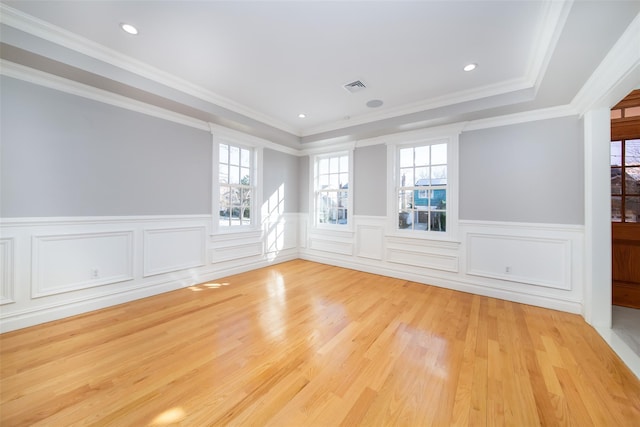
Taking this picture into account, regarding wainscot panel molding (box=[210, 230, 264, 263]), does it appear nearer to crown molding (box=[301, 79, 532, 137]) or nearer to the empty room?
the empty room

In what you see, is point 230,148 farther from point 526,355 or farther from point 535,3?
point 526,355

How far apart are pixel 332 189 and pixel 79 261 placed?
12.7 ft

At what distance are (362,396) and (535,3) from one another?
2.99 metres

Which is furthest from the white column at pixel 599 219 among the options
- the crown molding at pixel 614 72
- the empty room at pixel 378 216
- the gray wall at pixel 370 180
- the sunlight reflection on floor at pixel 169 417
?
the sunlight reflection on floor at pixel 169 417

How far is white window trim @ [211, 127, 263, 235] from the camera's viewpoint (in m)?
3.80

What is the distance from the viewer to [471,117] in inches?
127

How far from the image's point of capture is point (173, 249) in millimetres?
3383

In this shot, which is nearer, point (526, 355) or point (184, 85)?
point (526, 355)

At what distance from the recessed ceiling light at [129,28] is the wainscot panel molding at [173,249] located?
2.16 m

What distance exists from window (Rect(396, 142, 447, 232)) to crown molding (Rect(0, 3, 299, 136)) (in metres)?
2.91

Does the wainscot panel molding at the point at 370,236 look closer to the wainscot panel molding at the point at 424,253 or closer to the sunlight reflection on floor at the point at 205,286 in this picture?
the wainscot panel molding at the point at 424,253

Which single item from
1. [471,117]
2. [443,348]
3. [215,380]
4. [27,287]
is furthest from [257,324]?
[471,117]

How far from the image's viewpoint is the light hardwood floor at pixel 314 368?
54.5 inches

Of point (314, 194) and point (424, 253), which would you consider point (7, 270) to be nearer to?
point (314, 194)
